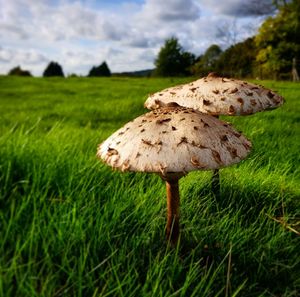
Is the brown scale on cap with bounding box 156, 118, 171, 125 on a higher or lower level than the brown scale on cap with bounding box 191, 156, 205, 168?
higher

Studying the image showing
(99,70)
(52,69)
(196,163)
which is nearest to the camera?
(196,163)

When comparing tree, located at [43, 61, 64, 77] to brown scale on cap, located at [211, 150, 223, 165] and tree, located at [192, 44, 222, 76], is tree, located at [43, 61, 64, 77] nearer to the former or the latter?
tree, located at [192, 44, 222, 76]

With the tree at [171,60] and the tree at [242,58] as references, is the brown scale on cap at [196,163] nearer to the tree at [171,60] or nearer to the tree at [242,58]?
the tree at [242,58]

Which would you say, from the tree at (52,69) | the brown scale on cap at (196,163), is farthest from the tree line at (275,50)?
the brown scale on cap at (196,163)

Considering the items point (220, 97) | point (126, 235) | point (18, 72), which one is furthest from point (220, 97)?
point (18, 72)

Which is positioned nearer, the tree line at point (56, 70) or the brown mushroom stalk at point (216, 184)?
the brown mushroom stalk at point (216, 184)

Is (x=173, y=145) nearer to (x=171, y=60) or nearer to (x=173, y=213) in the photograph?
→ (x=173, y=213)

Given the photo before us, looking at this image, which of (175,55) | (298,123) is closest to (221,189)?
(298,123)

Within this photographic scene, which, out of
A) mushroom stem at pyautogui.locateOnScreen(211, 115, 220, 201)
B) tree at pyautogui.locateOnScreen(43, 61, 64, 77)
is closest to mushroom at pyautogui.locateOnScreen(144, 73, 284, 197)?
mushroom stem at pyautogui.locateOnScreen(211, 115, 220, 201)
